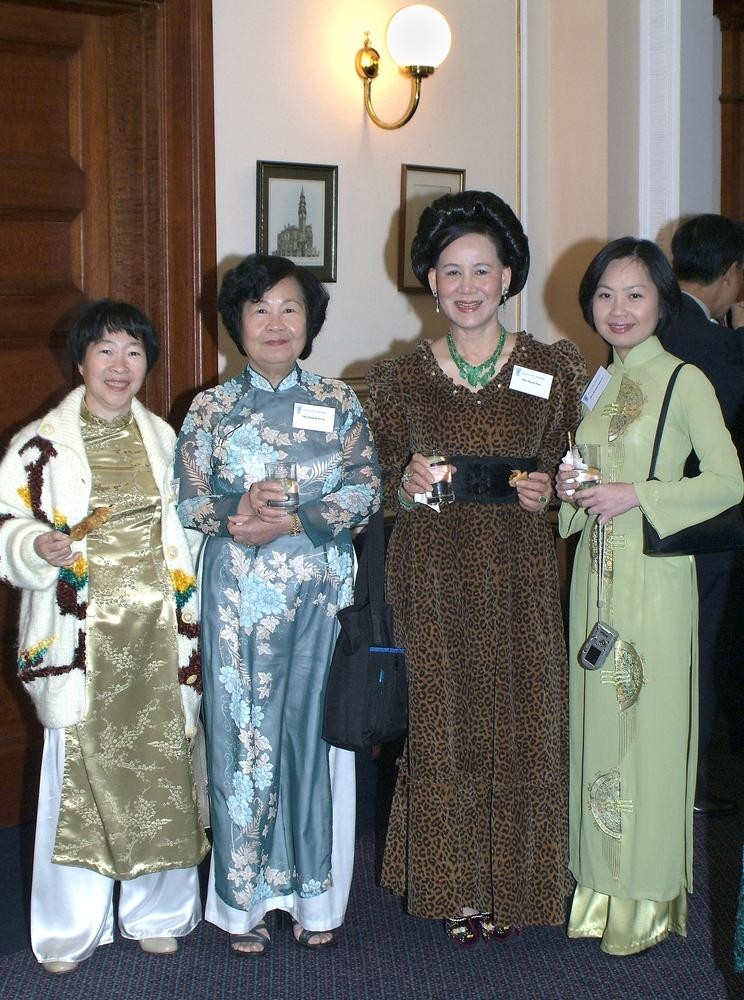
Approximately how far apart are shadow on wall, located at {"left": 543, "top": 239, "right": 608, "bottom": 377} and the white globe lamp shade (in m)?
0.97

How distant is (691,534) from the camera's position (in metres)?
2.65

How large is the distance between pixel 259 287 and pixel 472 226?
53 cm

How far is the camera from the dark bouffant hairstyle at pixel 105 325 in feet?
8.90

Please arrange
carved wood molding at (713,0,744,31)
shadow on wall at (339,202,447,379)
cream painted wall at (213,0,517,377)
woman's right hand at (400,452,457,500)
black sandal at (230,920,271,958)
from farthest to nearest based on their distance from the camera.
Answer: carved wood molding at (713,0,744,31) → shadow on wall at (339,202,447,379) → cream painted wall at (213,0,517,377) → black sandal at (230,920,271,958) → woman's right hand at (400,452,457,500)

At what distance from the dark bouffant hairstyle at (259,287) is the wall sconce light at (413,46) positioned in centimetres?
178

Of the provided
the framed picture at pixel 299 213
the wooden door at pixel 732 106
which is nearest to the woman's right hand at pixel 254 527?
the framed picture at pixel 299 213

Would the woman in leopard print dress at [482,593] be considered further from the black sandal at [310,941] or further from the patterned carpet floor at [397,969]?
the black sandal at [310,941]

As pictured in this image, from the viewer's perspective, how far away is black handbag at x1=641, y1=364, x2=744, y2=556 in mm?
2635

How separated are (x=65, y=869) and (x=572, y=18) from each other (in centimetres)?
373

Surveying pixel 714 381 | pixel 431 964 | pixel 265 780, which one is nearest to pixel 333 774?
pixel 265 780

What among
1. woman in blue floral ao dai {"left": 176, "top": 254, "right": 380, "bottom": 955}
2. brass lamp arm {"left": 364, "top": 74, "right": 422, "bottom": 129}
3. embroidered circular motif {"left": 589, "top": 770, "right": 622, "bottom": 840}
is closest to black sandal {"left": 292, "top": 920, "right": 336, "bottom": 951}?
woman in blue floral ao dai {"left": 176, "top": 254, "right": 380, "bottom": 955}

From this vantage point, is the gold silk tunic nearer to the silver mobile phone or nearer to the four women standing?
the four women standing

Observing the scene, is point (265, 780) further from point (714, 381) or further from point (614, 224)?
point (614, 224)

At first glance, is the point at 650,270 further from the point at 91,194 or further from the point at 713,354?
the point at 91,194
